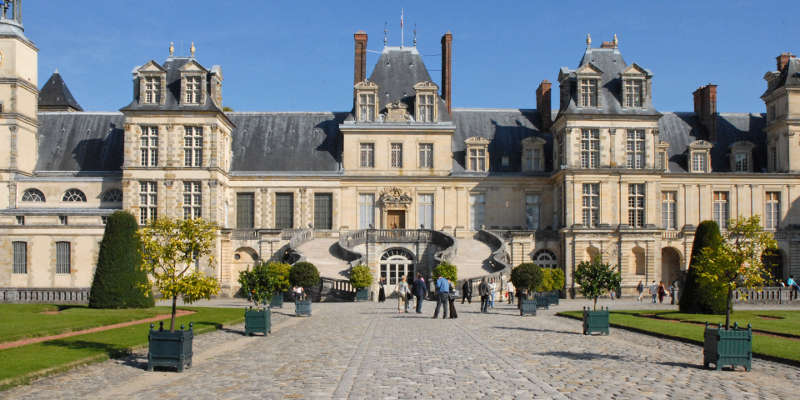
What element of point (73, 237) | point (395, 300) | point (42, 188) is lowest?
point (395, 300)

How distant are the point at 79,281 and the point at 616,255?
3031 centimetres

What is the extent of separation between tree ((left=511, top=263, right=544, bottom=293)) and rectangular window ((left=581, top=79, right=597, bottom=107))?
16.1 meters

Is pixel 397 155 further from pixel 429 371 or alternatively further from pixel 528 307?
pixel 429 371

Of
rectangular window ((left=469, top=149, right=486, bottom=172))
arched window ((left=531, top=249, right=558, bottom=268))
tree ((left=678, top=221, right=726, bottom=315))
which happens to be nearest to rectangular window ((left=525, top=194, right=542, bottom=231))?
arched window ((left=531, top=249, right=558, bottom=268))

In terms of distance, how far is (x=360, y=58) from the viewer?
5028cm

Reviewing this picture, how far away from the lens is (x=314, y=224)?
48.4 m

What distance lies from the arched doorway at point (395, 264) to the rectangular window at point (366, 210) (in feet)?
16.9

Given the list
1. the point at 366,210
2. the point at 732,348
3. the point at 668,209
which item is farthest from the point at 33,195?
the point at 732,348

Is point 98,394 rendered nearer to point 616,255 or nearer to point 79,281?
point 79,281

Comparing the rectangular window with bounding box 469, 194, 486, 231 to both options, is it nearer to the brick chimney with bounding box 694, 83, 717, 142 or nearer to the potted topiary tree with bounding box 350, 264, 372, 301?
the potted topiary tree with bounding box 350, 264, 372, 301

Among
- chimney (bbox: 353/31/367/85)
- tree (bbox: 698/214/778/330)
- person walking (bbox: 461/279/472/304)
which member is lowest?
person walking (bbox: 461/279/472/304)

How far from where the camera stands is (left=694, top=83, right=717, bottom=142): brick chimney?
166ft

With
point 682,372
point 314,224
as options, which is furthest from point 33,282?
point 682,372

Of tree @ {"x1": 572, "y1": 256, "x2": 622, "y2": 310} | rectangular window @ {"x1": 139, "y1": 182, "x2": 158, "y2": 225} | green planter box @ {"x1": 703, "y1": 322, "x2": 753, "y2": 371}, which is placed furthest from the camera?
rectangular window @ {"x1": 139, "y1": 182, "x2": 158, "y2": 225}
